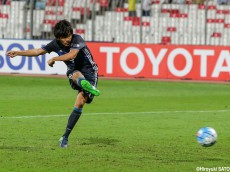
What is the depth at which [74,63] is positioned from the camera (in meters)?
13.3

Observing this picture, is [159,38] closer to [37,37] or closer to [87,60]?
[37,37]

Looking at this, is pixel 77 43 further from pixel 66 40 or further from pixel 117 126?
pixel 117 126

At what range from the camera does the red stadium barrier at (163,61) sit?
89.7 feet

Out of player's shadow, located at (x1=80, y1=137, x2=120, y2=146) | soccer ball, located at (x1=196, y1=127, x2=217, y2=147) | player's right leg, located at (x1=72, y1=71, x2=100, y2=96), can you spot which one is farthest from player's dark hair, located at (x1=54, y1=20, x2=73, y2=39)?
soccer ball, located at (x1=196, y1=127, x2=217, y2=147)

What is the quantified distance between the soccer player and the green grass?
52 centimetres

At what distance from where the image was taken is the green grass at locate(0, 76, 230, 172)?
11391 millimetres

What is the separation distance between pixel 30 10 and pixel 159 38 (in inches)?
192

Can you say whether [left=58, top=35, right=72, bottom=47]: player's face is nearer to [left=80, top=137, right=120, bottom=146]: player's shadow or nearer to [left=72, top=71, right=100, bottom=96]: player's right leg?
[left=72, top=71, right=100, bottom=96]: player's right leg

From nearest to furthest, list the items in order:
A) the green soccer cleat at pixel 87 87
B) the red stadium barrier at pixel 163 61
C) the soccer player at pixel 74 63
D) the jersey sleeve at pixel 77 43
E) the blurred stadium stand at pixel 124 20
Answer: the green soccer cleat at pixel 87 87, the soccer player at pixel 74 63, the jersey sleeve at pixel 77 43, the red stadium barrier at pixel 163 61, the blurred stadium stand at pixel 124 20

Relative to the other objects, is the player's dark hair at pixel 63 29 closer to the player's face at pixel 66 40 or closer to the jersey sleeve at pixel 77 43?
the player's face at pixel 66 40

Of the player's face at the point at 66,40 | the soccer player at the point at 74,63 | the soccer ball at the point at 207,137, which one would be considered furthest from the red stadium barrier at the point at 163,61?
the soccer ball at the point at 207,137

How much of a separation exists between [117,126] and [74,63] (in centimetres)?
312

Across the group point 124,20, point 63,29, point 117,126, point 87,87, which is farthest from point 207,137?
point 124,20

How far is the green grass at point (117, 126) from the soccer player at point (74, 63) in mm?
523
